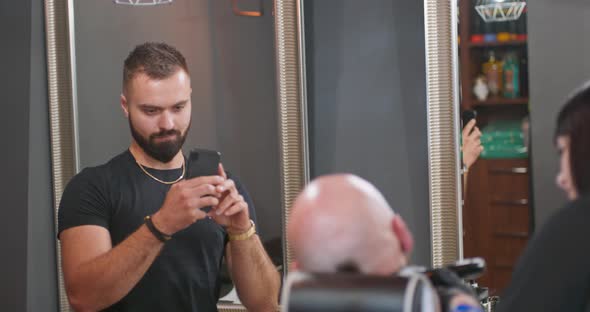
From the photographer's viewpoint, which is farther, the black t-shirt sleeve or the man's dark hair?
the man's dark hair

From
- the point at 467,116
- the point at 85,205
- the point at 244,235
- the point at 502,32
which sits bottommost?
the point at 244,235

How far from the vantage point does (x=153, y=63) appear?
245 cm

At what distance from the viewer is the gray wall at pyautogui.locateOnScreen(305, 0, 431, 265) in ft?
9.43

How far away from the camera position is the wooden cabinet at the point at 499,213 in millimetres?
2652

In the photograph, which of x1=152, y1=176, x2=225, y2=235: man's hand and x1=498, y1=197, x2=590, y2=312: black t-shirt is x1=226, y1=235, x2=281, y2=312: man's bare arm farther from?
x1=498, y1=197, x2=590, y2=312: black t-shirt

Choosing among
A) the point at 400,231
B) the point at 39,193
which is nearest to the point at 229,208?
the point at 400,231

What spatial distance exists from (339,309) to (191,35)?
217 cm

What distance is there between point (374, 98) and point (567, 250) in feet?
5.54

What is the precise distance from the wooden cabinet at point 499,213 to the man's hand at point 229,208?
82 centimetres

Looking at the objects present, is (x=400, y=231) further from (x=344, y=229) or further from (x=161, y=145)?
(x=161, y=145)

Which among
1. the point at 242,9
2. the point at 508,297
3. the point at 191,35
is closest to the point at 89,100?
the point at 191,35

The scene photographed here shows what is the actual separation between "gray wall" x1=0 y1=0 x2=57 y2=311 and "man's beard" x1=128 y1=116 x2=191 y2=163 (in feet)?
3.79

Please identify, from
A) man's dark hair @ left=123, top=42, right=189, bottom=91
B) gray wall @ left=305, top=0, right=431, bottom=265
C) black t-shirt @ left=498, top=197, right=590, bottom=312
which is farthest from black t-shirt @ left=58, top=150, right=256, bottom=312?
black t-shirt @ left=498, top=197, right=590, bottom=312

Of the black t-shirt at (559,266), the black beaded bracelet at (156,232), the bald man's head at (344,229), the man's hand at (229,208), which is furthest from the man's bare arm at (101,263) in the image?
the black t-shirt at (559,266)
